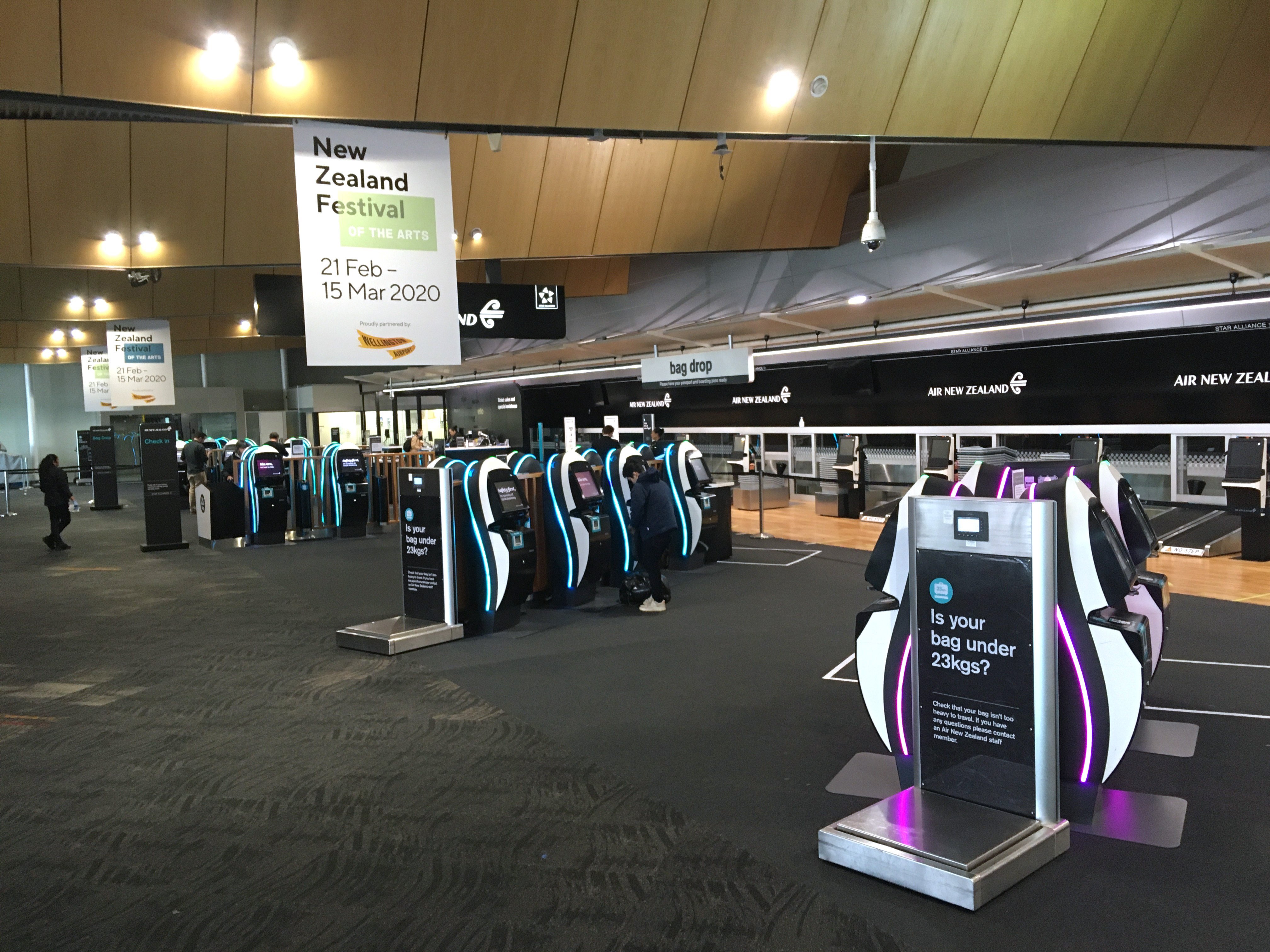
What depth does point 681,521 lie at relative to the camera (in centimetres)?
990

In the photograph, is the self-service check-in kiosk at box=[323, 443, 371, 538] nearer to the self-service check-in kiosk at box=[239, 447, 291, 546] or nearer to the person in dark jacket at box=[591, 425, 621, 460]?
the self-service check-in kiosk at box=[239, 447, 291, 546]

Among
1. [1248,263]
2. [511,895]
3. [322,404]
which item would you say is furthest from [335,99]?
[322,404]

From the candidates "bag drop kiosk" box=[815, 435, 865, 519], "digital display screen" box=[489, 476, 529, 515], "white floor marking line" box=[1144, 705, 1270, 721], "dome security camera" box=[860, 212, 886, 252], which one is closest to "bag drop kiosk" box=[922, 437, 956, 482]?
"bag drop kiosk" box=[815, 435, 865, 519]

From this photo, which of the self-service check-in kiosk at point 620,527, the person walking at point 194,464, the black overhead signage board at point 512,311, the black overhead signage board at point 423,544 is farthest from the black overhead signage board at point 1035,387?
the person walking at point 194,464

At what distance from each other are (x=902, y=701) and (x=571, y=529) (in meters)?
4.83

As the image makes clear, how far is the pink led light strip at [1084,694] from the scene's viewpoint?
10.8 ft

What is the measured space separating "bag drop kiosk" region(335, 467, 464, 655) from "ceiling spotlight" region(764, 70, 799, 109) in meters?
3.50

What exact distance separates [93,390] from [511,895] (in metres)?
19.6

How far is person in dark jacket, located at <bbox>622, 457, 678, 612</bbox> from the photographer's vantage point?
24.8 ft

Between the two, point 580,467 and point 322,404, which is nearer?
point 580,467

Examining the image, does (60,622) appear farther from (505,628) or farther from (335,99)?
(335,99)

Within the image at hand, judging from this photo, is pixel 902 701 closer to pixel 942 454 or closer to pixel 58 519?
pixel 942 454

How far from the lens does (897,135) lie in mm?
6621

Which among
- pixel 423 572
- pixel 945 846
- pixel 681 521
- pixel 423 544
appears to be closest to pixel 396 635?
pixel 423 572
